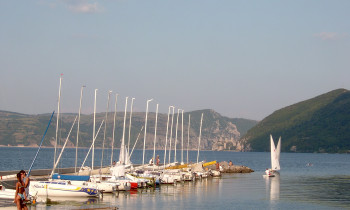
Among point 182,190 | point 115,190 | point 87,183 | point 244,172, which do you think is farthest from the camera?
point 244,172

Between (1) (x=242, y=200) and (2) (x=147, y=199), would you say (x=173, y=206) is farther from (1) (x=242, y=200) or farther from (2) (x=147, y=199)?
(1) (x=242, y=200)

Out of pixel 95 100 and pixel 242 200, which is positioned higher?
pixel 95 100

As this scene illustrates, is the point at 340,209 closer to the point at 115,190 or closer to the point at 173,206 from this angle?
the point at 173,206

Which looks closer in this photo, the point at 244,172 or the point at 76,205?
the point at 76,205

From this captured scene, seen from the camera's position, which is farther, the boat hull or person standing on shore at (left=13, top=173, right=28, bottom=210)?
the boat hull

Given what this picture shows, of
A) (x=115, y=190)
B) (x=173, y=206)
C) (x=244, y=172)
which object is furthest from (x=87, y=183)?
(x=244, y=172)

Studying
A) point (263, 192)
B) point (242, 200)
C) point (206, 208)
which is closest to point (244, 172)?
point (263, 192)

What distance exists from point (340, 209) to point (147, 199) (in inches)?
A: 676

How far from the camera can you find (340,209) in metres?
46.1

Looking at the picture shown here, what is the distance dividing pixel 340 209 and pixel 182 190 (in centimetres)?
1996

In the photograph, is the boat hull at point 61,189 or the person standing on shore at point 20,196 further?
the boat hull at point 61,189

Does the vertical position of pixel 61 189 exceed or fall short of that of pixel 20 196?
it falls short

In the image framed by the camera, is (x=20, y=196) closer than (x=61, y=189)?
Yes

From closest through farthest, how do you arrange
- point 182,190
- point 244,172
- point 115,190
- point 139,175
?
point 115,190
point 182,190
point 139,175
point 244,172
